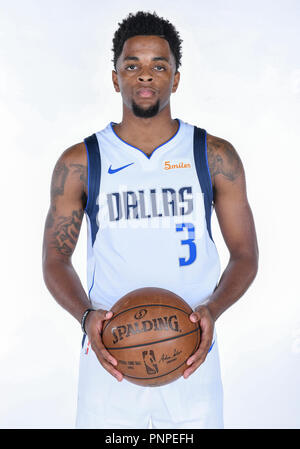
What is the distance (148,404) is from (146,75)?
145 cm

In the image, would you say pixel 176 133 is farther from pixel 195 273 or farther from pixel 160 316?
pixel 160 316

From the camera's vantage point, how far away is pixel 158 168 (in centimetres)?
234

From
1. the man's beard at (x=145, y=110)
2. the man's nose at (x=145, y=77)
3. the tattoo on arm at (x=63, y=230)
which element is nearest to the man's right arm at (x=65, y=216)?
the tattoo on arm at (x=63, y=230)

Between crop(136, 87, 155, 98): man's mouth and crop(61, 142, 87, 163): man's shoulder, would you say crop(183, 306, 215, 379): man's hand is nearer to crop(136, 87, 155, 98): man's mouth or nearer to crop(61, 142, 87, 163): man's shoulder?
crop(61, 142, 87, 163): man's shoulder

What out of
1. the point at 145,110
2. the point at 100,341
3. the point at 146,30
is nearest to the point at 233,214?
the point at 145,110

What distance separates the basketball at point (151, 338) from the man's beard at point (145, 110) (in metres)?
0.93

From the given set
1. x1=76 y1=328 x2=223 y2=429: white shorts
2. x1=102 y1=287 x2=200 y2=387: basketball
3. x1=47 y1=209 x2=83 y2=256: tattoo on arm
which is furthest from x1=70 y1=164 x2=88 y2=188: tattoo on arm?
x1=76 y1=328 x2=223 y2=429: white shorts

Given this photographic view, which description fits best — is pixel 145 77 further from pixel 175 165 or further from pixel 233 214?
pixel 233 214

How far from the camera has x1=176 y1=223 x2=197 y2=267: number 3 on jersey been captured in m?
2.27

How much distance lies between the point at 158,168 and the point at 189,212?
0.25 meters
